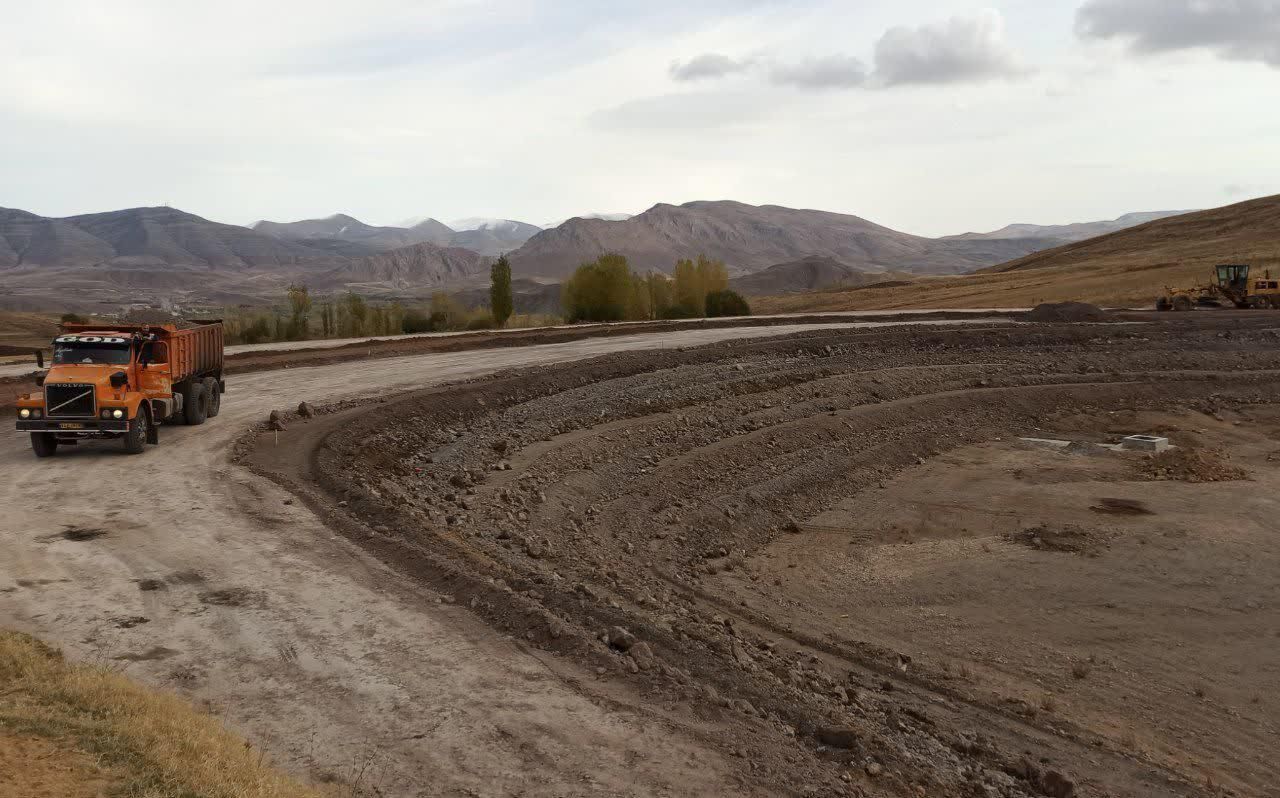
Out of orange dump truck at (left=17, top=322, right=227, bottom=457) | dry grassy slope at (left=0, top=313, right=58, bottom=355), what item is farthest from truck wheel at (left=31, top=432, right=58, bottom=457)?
dry grassy slope at (left=0, top=313, right=58, bottom=355)

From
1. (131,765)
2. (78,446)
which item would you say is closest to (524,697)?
(131,765)

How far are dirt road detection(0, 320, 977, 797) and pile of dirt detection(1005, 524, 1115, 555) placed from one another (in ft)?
40.6

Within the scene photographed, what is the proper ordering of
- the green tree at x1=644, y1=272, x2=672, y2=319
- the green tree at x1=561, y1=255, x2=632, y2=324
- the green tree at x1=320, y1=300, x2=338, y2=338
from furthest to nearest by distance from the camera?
the green tree at x1=644, y1=272, x2=672, y2=319 → the green tree at x1=561, y1=255, x2=632, y2=324 → the green tree at x1=320, y1=300, x2=338, y2=338

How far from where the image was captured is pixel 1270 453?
26875 mm

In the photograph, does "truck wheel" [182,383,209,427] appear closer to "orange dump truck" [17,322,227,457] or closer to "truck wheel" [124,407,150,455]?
"orange dump truck" [17,322,227,457]

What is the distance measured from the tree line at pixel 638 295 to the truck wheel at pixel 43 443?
1896 inches

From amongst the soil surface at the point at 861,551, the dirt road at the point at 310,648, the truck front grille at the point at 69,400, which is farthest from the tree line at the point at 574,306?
the dirt road at the point at 310,648

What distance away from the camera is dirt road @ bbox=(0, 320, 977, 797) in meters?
8.04

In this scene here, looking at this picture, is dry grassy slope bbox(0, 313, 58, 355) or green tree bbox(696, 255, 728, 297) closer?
green tree bbox(696, 255, 728, 297)

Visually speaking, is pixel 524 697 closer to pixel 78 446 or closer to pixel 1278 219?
pixel 78 446

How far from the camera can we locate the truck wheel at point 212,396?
77.2ft

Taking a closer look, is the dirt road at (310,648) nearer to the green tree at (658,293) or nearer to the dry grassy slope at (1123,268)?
the green tree at (658,293)

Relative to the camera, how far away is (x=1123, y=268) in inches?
3292

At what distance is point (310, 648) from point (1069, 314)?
160ft
